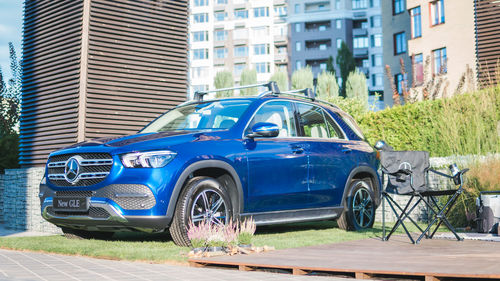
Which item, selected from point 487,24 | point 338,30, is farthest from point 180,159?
point 338,30

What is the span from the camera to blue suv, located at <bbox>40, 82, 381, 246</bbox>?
6250 millimetres

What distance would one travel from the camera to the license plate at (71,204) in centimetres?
647

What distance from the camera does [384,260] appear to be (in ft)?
17.3

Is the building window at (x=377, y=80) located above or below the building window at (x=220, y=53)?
below

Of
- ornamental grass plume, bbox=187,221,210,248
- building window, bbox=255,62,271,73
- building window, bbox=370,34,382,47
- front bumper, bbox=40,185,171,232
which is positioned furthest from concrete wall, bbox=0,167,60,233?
building window, bbox=370,34,382,47

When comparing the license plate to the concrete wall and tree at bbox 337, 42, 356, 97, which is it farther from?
tree at bbox 337, 42, 356, 97

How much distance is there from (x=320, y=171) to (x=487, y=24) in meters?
13.0

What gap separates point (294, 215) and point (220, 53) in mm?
76551

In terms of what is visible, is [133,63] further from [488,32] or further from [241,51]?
[241,51]

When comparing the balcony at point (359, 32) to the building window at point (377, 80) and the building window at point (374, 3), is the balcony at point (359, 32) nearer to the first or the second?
the building window at point (374, 3)

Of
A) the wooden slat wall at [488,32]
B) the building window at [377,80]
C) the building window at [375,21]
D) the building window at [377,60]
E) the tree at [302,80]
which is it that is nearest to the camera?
the wooden slat wall at [488,32]

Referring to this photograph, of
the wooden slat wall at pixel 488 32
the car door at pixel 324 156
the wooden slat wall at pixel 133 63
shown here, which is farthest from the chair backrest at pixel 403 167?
the wooden slat wall at pixel 488 32

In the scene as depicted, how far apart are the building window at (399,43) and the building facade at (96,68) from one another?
101 feet

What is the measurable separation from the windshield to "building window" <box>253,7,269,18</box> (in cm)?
7467
